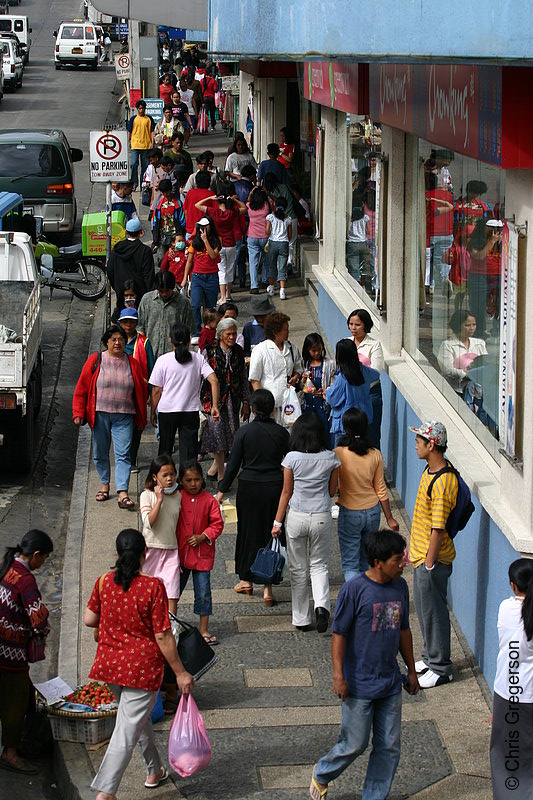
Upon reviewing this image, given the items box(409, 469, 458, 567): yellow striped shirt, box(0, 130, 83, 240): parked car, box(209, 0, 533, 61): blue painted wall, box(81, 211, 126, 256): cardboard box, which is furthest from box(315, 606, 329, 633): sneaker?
box(0, 130, 83, 240): parked car

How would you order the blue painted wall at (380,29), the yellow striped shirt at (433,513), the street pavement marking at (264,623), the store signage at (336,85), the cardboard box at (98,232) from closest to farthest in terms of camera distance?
the blue painted wall at (380,29) → the yellow striped shirt at (433,513) → the street pavement marking at (264,623) → the store signage at (336,85) → the cardboard box at (98,232)

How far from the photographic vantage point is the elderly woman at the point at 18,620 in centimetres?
728

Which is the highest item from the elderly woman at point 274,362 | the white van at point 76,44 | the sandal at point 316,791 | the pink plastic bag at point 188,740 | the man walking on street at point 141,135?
the white van at point 76,44

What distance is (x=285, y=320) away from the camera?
36.4ft

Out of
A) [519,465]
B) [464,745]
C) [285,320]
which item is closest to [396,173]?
[285,320]

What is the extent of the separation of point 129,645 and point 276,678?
6.71 feet

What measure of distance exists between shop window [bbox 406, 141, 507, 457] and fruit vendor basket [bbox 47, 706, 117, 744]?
304 centimetres

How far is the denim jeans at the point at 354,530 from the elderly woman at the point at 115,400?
3.12 meters

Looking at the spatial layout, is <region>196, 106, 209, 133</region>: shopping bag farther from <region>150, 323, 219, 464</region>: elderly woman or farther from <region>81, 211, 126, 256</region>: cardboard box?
<region>150, 323, 219, 464</region>: elderly woman

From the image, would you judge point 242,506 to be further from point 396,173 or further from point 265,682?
point 396,173

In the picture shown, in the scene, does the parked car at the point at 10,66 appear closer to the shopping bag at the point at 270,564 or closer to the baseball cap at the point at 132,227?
the baseball cap at the point at 132,227

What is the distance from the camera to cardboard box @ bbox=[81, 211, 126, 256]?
20328 millimetres

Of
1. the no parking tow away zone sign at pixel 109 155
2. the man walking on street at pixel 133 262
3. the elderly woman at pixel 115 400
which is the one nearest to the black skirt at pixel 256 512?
the elderly woman at pixel 115 400

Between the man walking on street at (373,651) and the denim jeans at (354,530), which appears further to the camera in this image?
the denim jeans at (354,530)
